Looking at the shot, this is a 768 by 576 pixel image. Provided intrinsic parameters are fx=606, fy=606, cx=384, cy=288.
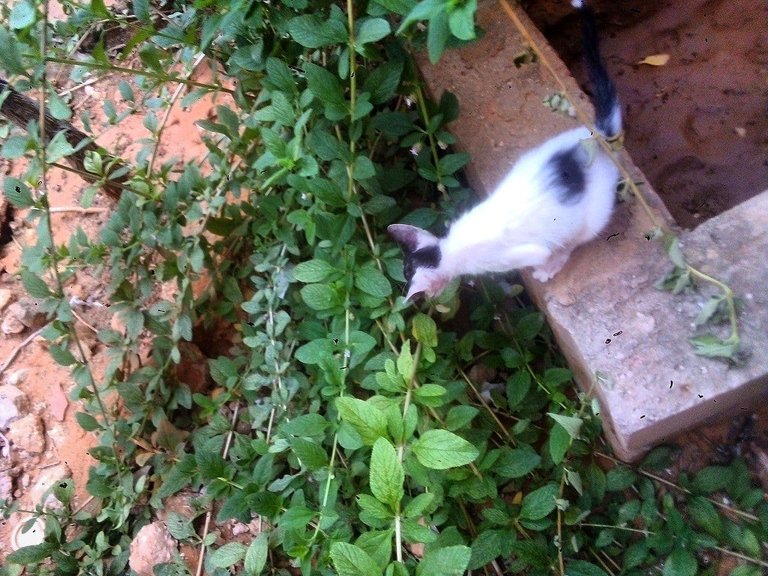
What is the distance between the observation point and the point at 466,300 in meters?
2.22

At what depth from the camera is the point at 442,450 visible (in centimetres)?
127

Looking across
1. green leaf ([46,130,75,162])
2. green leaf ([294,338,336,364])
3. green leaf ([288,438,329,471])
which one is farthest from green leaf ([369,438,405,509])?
green leaf ([46,130,75,162])

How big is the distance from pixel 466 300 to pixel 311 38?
108cm

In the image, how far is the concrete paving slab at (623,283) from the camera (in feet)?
4.95

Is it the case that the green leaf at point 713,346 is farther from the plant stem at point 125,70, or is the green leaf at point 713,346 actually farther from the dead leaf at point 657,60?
the plant stem at point 125,70

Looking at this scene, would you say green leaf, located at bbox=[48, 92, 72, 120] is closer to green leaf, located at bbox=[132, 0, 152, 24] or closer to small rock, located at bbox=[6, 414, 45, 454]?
green leaf, located at bbox=[132, 0, 152, 24]

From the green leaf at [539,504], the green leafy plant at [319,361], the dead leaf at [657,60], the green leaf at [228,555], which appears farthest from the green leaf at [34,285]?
the dead leaf at [657,60]

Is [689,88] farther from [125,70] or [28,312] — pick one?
[28,312]

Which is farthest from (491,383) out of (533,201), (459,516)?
(533,201)

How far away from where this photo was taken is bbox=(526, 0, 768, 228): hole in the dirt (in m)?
2.28

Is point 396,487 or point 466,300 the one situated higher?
point 396,487

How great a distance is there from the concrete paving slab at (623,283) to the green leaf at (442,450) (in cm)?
51

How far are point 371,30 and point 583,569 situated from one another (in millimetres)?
1499

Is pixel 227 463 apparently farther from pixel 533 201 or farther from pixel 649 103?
pixel 649 103
